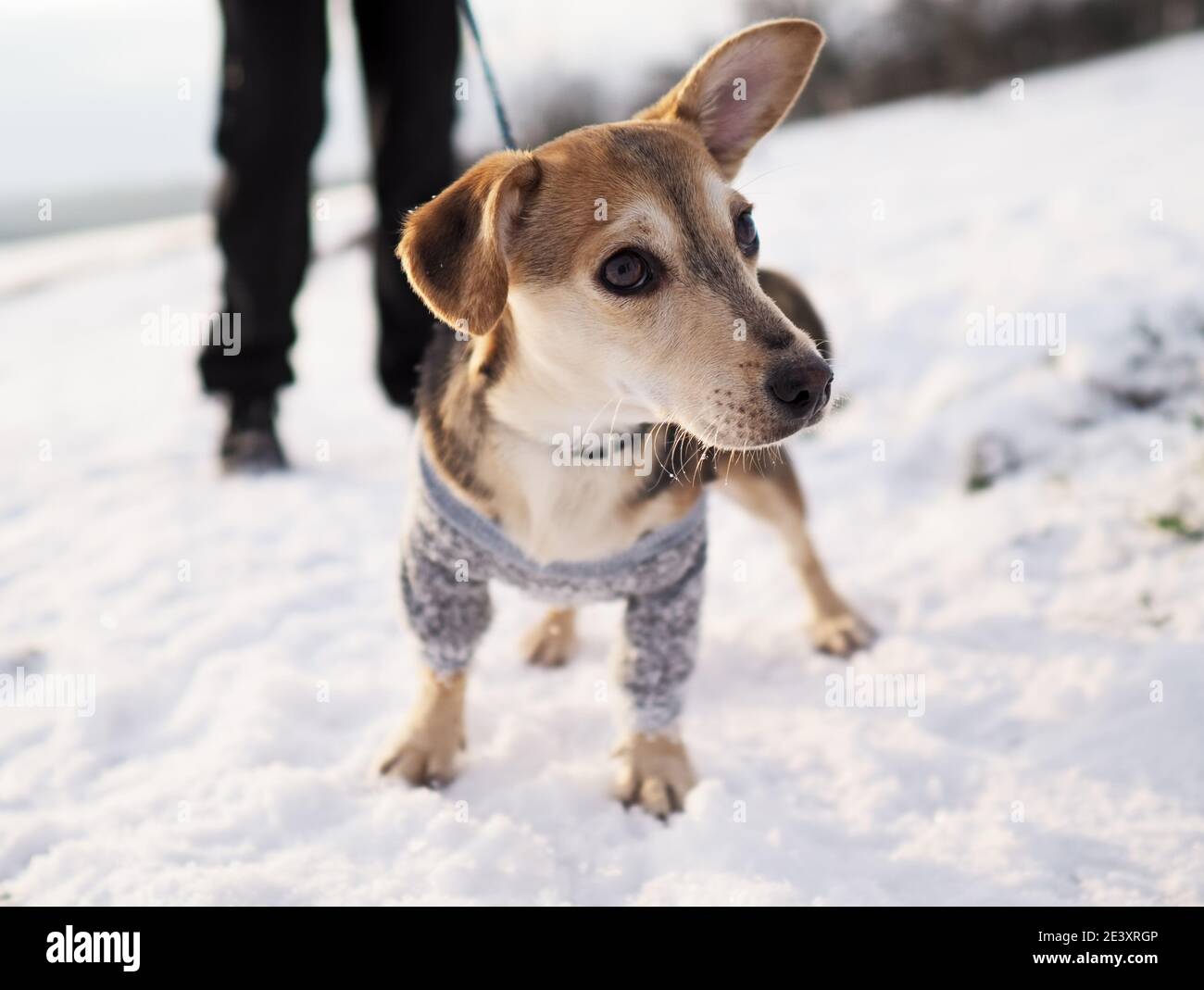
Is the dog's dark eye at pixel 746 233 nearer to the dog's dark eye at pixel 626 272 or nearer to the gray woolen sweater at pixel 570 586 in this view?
the dog's dark eye at pixel 626 272

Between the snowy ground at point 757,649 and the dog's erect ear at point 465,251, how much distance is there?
3.17ft

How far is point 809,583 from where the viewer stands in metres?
2.91

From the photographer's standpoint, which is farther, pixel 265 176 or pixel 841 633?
pixel 265 176

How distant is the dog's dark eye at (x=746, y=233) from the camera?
2004 mm

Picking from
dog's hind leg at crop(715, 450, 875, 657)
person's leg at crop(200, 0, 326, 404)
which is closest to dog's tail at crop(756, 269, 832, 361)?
dog's hind leg at crop(715, 450, 875, 657)

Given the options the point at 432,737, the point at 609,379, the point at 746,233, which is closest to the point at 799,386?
the point at 609,379

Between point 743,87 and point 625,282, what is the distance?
710 millimetres

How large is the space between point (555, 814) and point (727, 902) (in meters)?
0.49

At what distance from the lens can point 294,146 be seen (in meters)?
3.28

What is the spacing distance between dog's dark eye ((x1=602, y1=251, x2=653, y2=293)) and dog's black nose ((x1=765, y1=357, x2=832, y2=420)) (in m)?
0.34

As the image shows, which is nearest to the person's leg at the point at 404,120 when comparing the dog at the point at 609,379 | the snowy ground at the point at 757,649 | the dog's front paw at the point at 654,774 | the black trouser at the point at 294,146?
the black trouser at the point at 294,146

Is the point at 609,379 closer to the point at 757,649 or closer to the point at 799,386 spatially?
the point at 799,386

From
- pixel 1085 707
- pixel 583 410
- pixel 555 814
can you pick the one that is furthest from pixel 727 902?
pixel 1085 707

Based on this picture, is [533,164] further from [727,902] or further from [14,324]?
[14,324]
